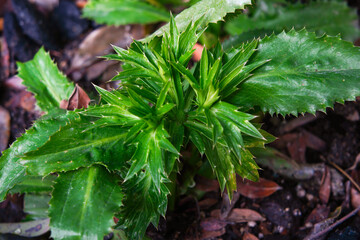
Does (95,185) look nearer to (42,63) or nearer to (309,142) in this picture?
(42,63)

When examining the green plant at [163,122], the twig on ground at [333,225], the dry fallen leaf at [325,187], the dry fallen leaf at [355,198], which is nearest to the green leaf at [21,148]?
the green plant at [163,122]

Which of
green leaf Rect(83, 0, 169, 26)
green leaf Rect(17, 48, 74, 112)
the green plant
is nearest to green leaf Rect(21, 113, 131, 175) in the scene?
the green plant

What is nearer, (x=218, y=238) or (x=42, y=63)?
(x=218, y=238)

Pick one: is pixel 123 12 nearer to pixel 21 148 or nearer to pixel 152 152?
pixel 21 148

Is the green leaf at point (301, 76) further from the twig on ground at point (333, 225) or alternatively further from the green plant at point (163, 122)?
the twig on ground at point (333, 225)

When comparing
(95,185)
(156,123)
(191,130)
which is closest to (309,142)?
(191,130)

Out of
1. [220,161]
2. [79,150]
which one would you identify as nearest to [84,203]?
[79,150]
